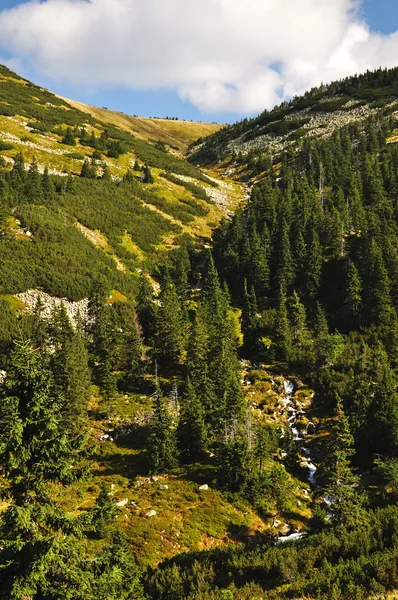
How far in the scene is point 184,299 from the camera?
69188mm

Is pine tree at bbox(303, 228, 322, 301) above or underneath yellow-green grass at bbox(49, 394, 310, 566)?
above

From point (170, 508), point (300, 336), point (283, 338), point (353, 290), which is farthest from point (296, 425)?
point (353, 290)

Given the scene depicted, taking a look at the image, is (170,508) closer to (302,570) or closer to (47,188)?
(302,570)

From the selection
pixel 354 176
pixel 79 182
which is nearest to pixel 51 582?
pixel 79 182

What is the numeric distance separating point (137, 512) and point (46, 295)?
3345 centimetres

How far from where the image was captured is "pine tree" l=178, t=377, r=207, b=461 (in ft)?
118

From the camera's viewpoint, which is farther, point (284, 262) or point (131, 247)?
point (131, 247)

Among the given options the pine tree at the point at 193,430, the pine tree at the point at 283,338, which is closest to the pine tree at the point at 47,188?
the pine tree at the point at 283,338

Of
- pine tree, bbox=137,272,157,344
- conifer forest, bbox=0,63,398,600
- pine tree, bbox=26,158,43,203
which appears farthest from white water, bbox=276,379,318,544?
pine tree, bbox=26,158,43,203

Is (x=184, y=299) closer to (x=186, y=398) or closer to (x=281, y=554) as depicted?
(x=186, y=398)

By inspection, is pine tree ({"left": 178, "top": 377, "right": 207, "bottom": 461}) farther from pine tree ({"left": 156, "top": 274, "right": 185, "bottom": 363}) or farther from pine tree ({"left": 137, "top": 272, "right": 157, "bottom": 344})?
pine tree ({"left": 137, "top": 272, "right": 157, "bottom": 344})

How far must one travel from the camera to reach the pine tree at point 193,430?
36031 millimetres

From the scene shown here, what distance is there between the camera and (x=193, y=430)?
36.6 m

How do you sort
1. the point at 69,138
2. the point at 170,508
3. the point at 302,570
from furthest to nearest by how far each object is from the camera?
1. the point at 69,138
2. the point at 170,508
3. the point at 302,570
